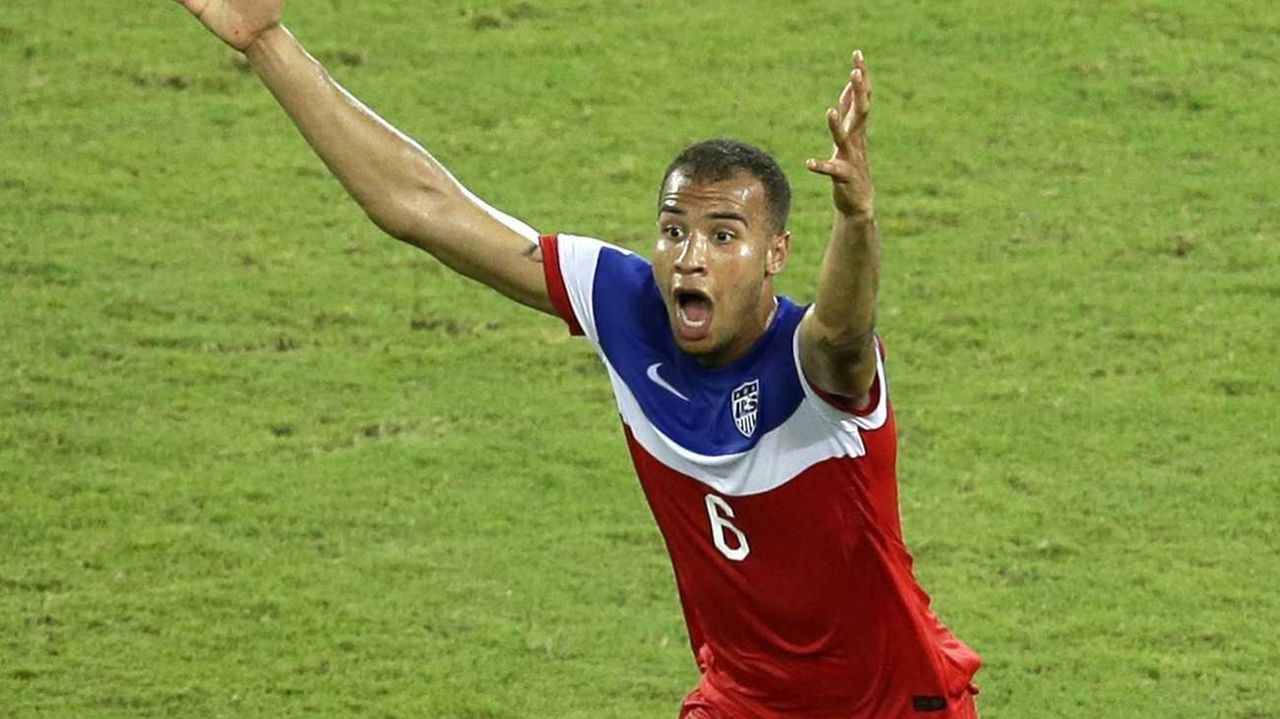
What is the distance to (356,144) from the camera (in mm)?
6098

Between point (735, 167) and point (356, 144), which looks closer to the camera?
point (735, 167)

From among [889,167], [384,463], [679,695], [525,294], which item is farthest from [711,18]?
[525,294]

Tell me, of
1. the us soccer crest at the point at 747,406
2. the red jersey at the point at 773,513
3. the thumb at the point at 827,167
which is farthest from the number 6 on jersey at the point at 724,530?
the thumb at the point at 827,167

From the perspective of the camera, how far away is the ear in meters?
5.79

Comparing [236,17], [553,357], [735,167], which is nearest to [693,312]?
[735,167]

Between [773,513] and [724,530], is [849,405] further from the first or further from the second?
[724,530]

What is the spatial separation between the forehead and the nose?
0.07 meters

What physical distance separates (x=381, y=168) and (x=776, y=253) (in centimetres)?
99

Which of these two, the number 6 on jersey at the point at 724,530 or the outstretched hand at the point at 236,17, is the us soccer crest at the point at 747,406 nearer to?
the number 6 on jersey at the point at 724,530

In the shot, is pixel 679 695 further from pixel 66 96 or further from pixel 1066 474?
pixel 66 96

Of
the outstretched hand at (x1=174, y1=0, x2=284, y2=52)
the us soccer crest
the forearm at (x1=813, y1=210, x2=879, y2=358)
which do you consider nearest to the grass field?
the us soccer crest

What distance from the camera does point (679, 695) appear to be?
869 centimetres

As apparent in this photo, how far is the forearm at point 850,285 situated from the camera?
17.2ft

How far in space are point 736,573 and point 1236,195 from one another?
276 inches
